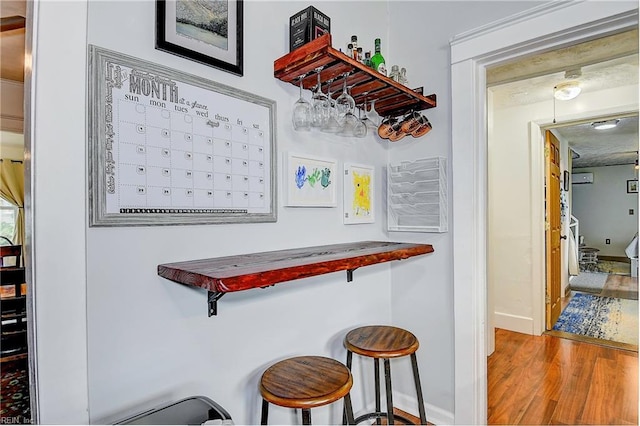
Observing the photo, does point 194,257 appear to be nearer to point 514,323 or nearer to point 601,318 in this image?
point 514,323

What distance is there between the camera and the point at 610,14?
135cm

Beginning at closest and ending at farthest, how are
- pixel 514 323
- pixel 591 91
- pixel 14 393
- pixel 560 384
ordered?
pixel 14 393, pixel 560 384, pixel 591 91, pixel 514 323

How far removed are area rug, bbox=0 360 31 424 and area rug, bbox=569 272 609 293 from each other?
5.96 m

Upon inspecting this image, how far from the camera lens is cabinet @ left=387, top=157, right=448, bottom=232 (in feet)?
5.84

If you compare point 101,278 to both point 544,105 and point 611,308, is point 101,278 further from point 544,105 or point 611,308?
point 611,308

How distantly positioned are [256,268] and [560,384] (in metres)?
2.50

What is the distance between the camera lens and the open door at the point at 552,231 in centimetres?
342

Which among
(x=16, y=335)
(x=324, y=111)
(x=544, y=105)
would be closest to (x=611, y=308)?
(x=544, y=105)

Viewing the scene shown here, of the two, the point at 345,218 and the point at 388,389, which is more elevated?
the point at 345,218

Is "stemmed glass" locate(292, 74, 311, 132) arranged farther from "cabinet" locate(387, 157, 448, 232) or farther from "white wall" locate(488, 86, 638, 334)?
"white wall" locate(488, 86, 638, 334)

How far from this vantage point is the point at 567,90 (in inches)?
114

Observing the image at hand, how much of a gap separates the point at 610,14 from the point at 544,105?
2209mm

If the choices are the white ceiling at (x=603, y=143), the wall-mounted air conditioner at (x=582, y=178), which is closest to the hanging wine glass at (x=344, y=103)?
the white ceiling at (x=603, y=143)

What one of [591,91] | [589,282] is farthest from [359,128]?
[589,282]
